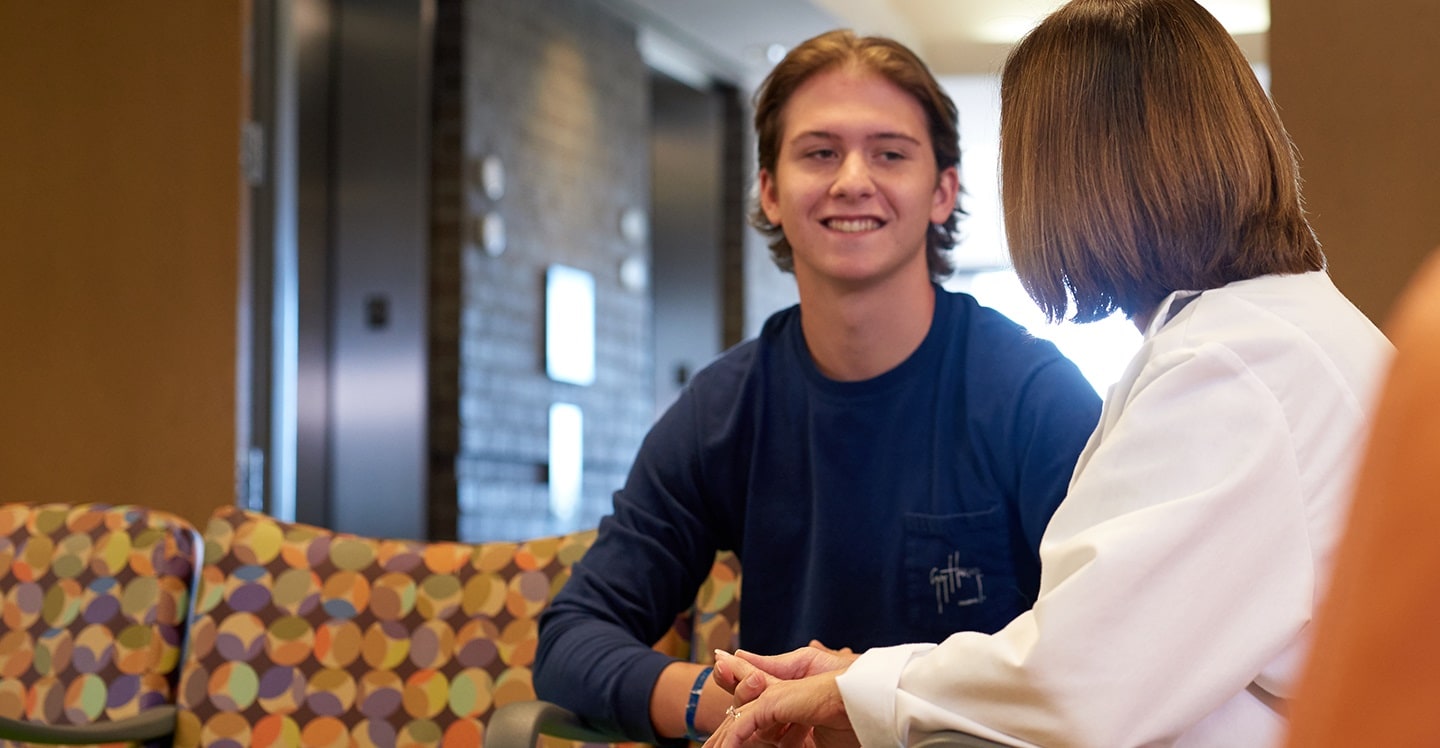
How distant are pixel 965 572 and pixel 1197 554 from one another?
2.34 ft

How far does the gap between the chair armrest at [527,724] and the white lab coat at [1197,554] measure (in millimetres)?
651

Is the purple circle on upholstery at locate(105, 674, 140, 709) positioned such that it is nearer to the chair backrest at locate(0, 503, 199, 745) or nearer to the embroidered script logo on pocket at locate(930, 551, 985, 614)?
the chair backrest at locate(0, 503, 199, 745)

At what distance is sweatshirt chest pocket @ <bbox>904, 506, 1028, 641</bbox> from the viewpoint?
170 centimetres

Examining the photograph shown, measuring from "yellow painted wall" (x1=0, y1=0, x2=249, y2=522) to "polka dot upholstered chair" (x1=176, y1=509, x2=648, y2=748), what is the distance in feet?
4.79

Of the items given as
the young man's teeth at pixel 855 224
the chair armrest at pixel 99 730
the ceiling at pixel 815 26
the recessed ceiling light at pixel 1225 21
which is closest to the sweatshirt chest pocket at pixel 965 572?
the young man's teeth at pixel 855 224

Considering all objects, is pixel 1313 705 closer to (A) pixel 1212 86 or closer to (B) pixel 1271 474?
(B) pixel 1271 474

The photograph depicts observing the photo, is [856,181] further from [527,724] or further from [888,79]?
[527,724]

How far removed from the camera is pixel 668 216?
25.5 feet

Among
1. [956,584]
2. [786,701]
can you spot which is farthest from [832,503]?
[786,701]

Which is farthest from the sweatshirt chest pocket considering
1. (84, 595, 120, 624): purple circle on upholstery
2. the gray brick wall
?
the gray brick wall

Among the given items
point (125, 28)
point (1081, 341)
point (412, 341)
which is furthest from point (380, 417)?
point (1081, 341)

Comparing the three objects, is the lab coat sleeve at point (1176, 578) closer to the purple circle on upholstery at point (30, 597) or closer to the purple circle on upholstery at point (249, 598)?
the purple circle on upholstery at point (249, 598)

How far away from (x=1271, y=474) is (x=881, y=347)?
85 centimetres

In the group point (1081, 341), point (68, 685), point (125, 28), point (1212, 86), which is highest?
point (125, 28)
